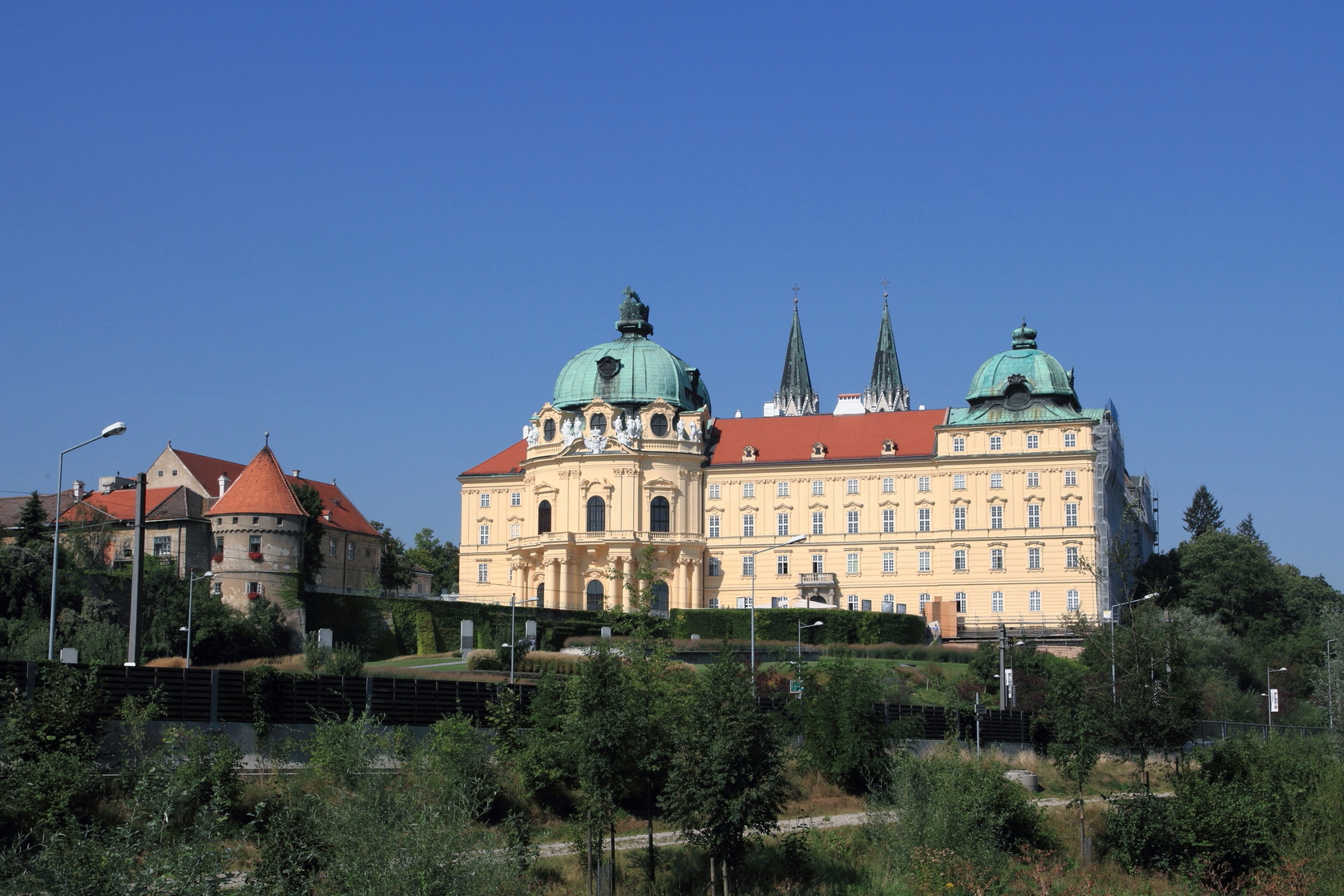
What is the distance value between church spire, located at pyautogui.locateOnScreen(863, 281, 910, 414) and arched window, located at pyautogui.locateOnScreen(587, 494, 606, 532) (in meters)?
65.1

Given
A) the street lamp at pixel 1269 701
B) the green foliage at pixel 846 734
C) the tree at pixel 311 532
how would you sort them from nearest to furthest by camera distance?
the green foliage at pixel 846 734 < the street lamp at pixel 1269 701 < the tree at pixel 311 532

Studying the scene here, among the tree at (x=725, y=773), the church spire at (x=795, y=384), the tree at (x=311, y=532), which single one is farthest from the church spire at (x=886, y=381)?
the tree at (x=725, y=773)

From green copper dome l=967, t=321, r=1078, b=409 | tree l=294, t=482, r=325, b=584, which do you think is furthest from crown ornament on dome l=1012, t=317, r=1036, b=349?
tree l=294, t=482, r=325, b=584

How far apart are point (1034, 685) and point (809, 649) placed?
18.0 metres

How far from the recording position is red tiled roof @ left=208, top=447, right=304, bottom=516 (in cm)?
8369

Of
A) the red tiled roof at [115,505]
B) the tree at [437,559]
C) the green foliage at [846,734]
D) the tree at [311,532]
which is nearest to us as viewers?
the green foliage at [846,734]

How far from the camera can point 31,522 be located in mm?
83125

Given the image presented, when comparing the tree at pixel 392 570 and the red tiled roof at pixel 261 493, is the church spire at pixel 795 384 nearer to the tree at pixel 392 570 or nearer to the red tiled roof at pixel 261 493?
the tree at pixel 392 570

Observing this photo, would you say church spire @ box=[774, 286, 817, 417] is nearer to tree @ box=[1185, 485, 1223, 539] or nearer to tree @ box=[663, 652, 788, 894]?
tree @ box=[1185, 485, 1223, 539]

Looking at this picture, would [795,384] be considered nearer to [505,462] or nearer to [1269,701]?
[505,462]

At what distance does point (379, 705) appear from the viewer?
4309cm

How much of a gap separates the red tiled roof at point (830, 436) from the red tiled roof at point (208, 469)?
31319mm

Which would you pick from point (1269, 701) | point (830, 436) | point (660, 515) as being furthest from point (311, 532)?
point (1269, 701)

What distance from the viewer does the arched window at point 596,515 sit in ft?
340
